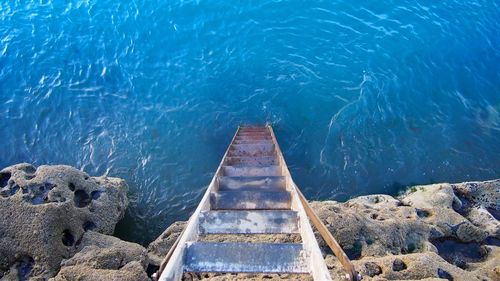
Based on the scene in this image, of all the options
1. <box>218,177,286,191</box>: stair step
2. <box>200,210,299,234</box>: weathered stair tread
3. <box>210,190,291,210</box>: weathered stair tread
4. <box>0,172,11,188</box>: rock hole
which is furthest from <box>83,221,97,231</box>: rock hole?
<box>200,210,299,234</box>: weathered stair tread

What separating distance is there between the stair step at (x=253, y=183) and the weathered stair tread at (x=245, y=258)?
301cm

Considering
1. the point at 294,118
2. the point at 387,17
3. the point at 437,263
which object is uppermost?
the point at 387,17

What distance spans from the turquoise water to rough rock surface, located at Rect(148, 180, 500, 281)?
1.73 m

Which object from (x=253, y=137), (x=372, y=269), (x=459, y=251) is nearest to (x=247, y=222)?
(x=372, y=269)

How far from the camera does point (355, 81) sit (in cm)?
1343

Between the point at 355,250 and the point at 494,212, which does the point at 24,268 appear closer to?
the point at 355,250

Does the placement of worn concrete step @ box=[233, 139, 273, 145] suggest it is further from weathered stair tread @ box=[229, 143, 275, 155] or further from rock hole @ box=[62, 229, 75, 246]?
rock hole @ box=[62, 229, 75, 246]

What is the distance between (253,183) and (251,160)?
2.21 m

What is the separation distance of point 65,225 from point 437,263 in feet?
23.5

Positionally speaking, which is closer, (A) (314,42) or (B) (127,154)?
(B) (127,154)

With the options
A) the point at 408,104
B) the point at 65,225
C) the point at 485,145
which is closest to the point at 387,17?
the point at 408,104

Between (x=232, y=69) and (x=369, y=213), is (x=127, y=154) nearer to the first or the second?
(x=232, y=69)

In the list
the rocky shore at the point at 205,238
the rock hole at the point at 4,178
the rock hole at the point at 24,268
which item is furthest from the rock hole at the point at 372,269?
the rock hole at the point at 4,178

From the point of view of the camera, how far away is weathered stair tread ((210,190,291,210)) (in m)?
6.54
